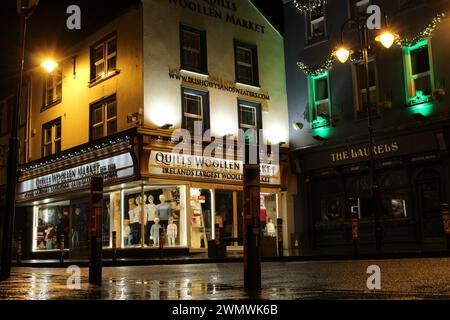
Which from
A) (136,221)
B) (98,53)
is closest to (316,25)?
(98,53)

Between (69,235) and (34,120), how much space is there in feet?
22.0

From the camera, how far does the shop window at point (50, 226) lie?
94.6 ft

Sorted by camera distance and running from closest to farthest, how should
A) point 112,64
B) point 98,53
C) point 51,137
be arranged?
1. point 112,64
2. point 98,53
3. point 51,137

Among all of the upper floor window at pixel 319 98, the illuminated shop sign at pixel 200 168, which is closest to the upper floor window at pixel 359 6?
the upper floor window at pixel 319 98

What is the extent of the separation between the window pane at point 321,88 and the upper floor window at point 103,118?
30.0 feet

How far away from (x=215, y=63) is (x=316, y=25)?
5175mm

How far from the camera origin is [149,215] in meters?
23.6

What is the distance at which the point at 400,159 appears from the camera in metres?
22.9

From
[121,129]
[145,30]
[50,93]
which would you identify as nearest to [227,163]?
[121,129]

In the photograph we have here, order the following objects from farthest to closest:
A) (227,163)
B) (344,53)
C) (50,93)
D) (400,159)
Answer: (50,93) → (227,163) → (400,159) → (344,53)

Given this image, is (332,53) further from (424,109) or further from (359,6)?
(424,109)

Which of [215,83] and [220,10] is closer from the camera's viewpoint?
[215,83]

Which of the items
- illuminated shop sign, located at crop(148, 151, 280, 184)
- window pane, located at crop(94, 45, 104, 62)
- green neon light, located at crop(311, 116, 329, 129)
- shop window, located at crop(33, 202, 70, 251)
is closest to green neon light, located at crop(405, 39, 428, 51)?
green neon light, located at crop(311, 116, 329, 129)
